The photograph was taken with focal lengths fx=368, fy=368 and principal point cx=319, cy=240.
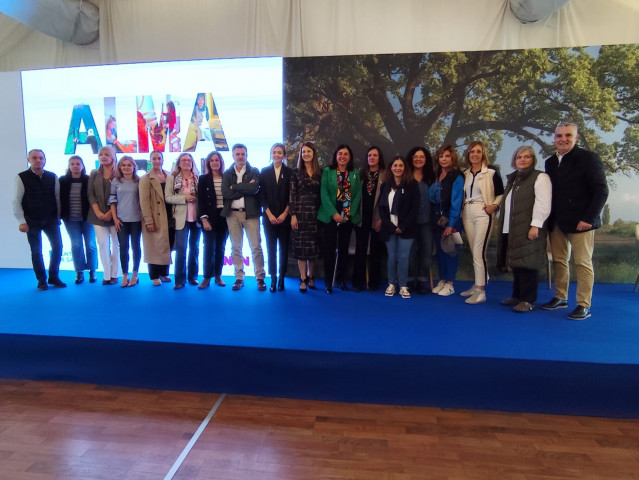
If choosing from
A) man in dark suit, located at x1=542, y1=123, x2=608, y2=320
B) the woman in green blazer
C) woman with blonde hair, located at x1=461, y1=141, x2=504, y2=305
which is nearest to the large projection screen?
the woman in green blazer

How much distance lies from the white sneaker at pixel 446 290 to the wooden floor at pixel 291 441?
1430 millimetres

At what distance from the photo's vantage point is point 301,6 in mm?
4074

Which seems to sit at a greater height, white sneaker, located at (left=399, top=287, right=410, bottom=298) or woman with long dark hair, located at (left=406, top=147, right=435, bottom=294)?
woman with long dark hair, located at (left=406, top=147, right=435, bottom=294)

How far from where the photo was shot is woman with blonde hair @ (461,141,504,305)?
10.4 feet

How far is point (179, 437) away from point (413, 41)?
422 cm

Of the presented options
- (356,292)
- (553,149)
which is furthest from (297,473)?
(553,149)

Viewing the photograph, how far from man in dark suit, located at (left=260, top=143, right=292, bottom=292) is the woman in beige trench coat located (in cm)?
105

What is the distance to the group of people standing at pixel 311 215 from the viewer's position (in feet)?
9.96

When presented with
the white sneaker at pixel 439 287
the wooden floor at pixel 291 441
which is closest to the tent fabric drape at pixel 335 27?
the white sneaker at pixel 439 287

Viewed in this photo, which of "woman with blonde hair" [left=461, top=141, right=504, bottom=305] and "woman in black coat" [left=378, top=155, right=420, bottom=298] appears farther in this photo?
"woman in black coat" [left=378, top=155, right=420, bottom=298]

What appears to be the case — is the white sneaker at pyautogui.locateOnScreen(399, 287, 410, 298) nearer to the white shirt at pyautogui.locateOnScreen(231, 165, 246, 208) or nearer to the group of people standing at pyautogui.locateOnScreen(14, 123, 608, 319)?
the group of people standing at pyautogui.locateOnScreen(14, 123, 608, 319)

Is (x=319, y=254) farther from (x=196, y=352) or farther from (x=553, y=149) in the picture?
(x=553, y=149)

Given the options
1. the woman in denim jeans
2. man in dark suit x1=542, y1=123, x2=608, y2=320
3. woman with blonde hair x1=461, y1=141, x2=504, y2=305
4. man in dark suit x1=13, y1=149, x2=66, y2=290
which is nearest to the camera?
man in dark suit x1=542, y1=123, x2=608, y2=320

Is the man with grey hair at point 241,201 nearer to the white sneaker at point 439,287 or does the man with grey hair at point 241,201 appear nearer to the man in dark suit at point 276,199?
the man in dark suit at point 276,199
